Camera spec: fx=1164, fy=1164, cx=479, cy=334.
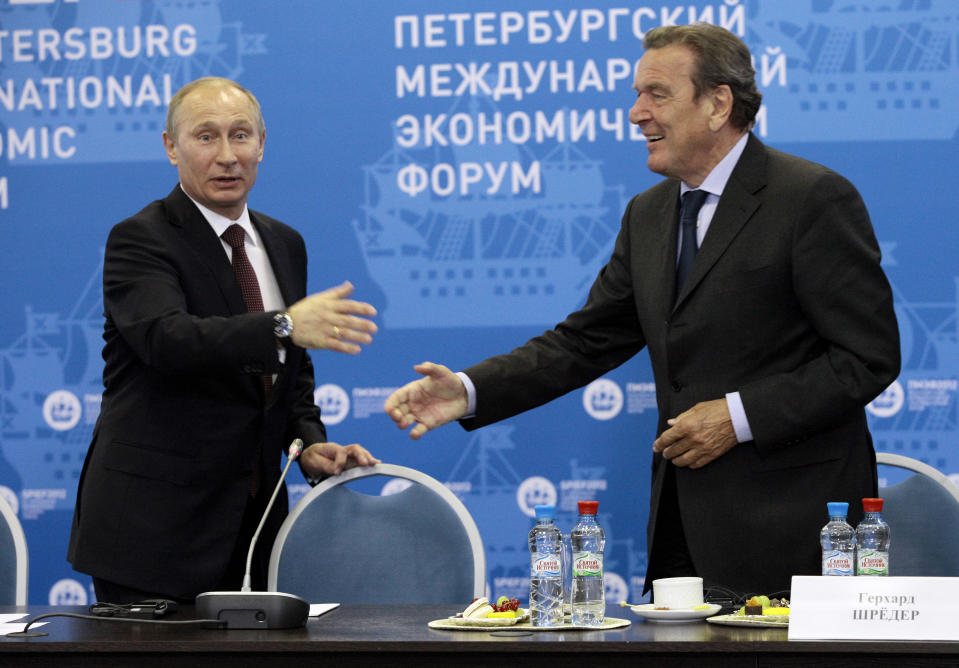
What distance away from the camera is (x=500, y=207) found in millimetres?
3736

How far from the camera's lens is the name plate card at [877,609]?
1.71 m

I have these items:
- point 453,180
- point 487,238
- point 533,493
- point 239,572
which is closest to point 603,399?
point 533,493

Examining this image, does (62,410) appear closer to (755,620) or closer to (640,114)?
(640,114)

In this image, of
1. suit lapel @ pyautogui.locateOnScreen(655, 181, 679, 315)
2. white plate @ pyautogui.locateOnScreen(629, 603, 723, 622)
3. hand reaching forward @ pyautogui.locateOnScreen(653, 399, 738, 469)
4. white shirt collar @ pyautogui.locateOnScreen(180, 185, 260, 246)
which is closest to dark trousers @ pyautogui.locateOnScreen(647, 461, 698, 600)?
hand reaching forward @ pyautogui.locateOnScreen(653, 399, 738, 469)

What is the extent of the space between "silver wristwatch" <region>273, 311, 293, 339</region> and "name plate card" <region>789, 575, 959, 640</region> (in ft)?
4.24

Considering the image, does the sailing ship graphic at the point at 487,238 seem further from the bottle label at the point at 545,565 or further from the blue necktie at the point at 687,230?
the bottle label at the point at 545,565

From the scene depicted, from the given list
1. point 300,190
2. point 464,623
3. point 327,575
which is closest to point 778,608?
point 464,623

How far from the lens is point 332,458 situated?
283cm

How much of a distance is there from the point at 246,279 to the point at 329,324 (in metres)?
0.49

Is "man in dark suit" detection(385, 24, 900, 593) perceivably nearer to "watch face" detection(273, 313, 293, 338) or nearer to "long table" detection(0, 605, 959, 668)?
"watch face" detection(273, 313, 293, 338)

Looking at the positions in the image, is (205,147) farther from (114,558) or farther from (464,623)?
(464,623)

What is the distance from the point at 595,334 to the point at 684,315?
45 cm

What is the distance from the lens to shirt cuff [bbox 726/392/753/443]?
Result: 100.0 inches

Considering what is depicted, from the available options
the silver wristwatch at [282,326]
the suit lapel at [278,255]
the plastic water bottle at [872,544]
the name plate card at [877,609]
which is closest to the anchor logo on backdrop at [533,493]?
the suit lapel at [278,255]
